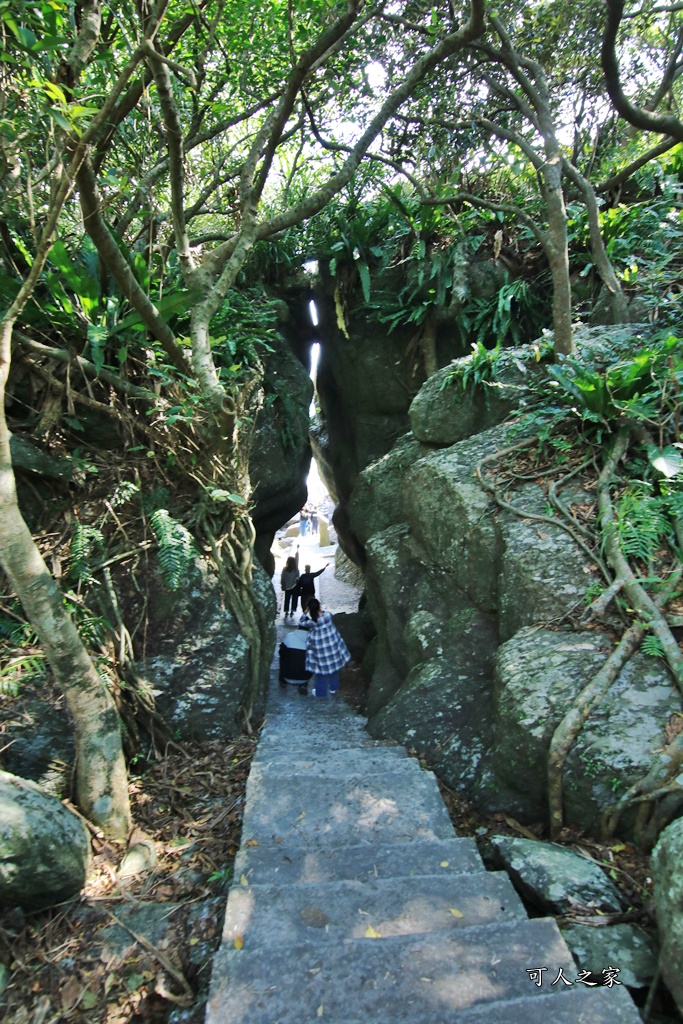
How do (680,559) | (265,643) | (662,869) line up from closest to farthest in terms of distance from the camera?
(662,869)
(680,559)
(265,643)

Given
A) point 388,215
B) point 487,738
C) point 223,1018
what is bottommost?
point 223,1018

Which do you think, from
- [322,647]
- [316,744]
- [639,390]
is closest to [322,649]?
[322,647]

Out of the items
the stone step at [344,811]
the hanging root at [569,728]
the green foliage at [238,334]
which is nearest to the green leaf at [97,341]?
the green foliage at [238,334]

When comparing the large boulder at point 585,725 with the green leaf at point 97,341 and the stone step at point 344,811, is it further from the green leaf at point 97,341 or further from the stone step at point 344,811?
the green leaf at point 97,341

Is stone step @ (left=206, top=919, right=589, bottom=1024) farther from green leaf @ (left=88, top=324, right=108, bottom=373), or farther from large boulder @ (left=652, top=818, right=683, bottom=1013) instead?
green leaf @ (left=88, top=324, right=108, bottom=373)

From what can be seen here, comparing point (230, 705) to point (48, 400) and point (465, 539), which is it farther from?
point (48, 400)

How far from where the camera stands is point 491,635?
13.9ft

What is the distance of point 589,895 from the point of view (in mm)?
2375

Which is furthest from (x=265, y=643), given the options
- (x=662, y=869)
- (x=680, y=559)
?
(x=662, y=869)

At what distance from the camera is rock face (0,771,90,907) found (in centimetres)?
241

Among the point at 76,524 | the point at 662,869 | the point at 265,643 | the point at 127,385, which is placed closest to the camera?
the point at 662,869

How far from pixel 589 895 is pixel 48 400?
4.53 m

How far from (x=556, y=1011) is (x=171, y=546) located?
3303 mm

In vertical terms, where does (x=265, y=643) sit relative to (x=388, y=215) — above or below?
below
